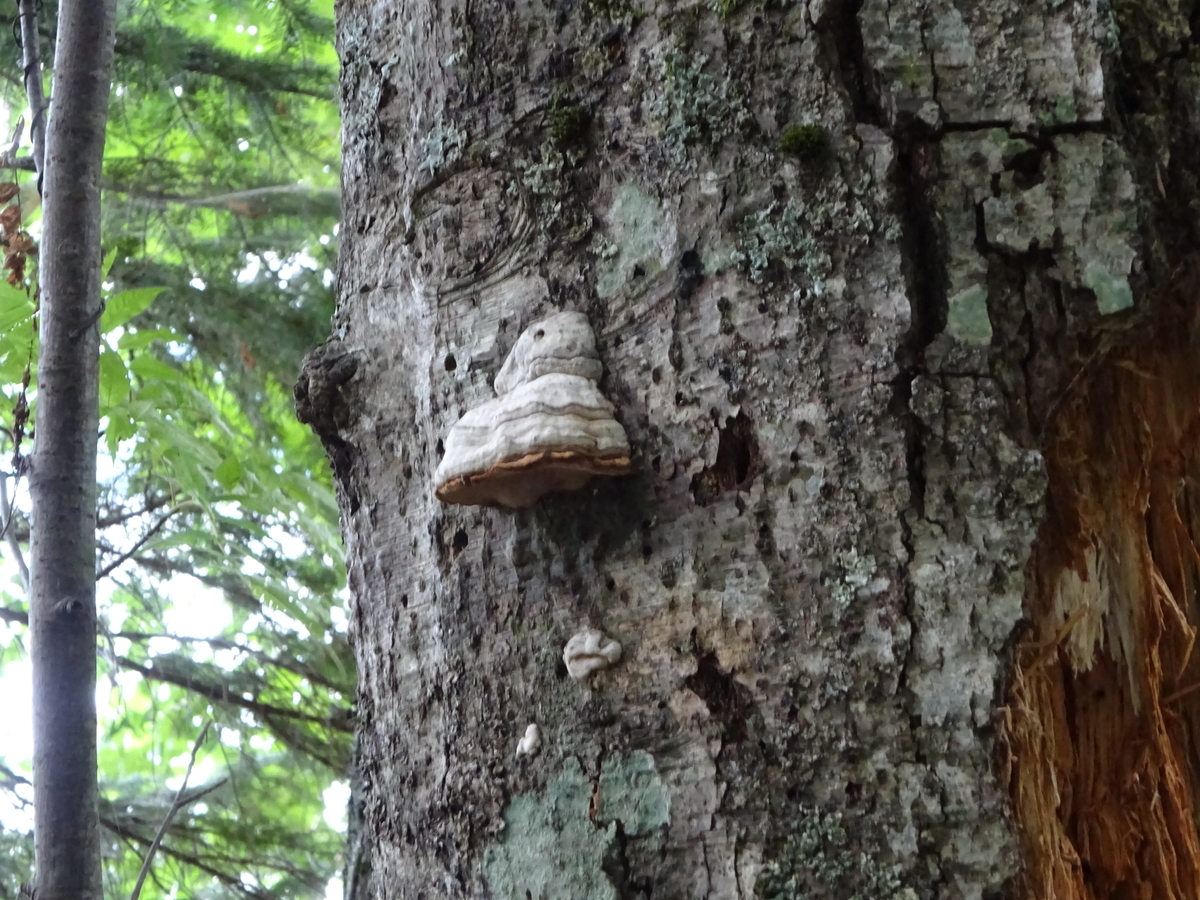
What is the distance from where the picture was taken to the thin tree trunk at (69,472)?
1592 mm

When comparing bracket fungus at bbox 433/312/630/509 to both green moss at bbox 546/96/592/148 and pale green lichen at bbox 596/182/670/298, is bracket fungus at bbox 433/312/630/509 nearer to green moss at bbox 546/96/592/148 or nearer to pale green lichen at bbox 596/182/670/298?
pale green lichen at bbox 596/182/670/298

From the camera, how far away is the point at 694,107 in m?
1.31

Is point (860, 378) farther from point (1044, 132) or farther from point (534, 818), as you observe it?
point (534, 818)

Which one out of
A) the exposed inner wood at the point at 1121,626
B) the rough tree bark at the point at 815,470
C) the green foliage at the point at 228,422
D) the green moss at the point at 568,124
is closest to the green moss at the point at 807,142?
the rough tree bark at the point at 815,470

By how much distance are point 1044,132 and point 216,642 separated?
3628 mm

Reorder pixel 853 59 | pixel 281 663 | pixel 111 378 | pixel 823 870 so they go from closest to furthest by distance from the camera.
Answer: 1. pixel 823 870
2. pixel 853 59
3. pixel 111 378
4. pixel 281 663

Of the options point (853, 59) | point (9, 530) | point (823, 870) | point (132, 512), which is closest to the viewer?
point (823, 870)

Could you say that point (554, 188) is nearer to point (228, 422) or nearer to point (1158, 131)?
point (1158, 131)

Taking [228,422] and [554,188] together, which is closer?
[554,188]

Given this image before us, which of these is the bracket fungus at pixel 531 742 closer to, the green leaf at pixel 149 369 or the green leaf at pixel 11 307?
the green leaf at pixel 11 307

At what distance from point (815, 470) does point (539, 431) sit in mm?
327

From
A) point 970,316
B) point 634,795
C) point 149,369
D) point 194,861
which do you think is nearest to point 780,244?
point 970,316

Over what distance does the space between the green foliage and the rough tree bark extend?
259 centimetres

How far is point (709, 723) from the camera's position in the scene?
1163 millimetres
